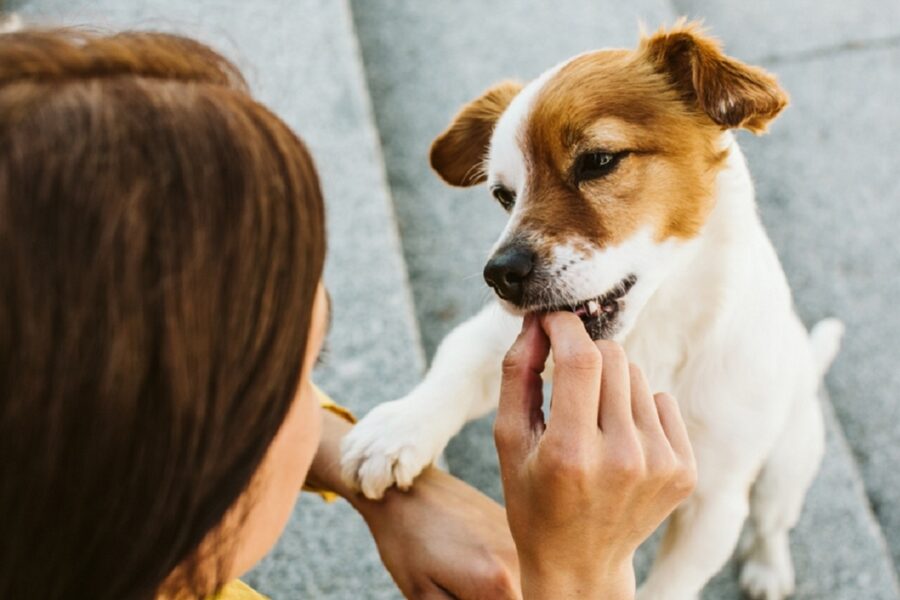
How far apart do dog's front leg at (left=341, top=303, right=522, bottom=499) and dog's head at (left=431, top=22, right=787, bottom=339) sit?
19cm

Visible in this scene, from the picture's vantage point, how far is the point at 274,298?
0.72 metres

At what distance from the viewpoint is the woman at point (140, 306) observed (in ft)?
2.04

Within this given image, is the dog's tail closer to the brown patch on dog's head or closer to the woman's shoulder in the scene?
the brown patch on dog's head

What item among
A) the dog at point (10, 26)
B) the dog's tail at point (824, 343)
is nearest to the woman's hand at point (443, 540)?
the dog at point (10, 26)

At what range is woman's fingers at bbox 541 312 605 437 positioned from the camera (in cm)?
96

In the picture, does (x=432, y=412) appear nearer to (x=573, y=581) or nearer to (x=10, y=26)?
(x=573, y=581)

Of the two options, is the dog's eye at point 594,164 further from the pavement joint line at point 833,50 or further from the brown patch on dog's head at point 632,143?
A: the pavement joint line at point 833,50

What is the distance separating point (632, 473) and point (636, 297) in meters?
0.40

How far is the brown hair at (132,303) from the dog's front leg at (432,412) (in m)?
0.63

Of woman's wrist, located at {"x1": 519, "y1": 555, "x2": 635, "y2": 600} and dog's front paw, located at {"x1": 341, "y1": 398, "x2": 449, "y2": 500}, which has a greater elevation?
woman's wrist, located at {"x1": 519, "y1": 555, "x2": 635, "y2": 600}

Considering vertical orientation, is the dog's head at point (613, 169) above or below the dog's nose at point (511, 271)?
above

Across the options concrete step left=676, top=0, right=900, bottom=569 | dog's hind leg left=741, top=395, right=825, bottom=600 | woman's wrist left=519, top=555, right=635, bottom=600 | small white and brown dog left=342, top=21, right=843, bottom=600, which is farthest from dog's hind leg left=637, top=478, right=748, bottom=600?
concrete step left=676, top=0, right=900, bottom=569

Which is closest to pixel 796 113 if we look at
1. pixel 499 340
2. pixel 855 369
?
pixel 855 369

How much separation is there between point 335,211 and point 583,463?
1.42m
